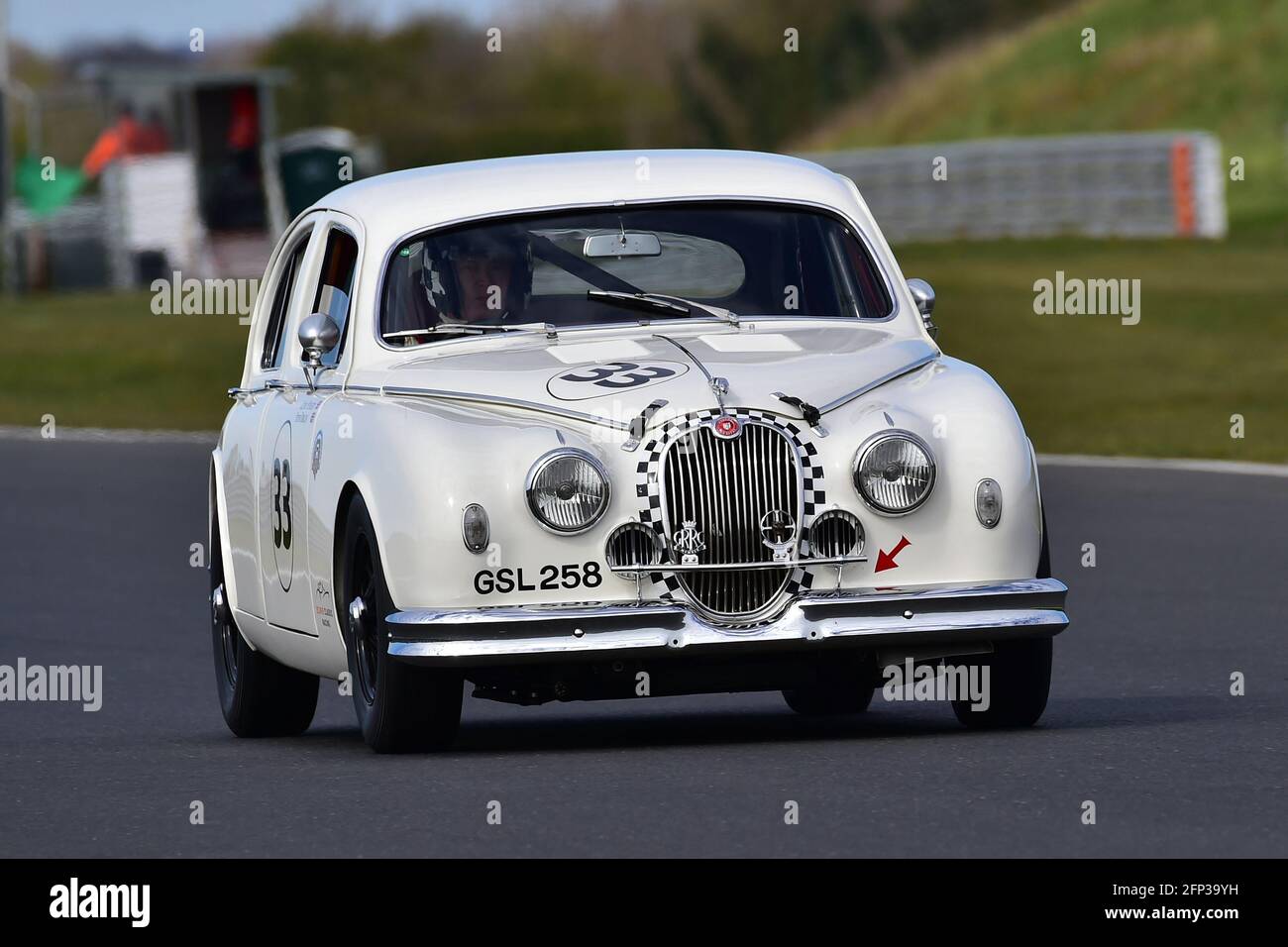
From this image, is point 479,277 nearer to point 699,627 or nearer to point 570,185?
point 570,185

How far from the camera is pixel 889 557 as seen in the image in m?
8.77

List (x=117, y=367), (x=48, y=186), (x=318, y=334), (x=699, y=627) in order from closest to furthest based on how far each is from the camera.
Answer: (x=699, y=627), (x=318, y=334), (x=117, y=367), (x=48, y=186)

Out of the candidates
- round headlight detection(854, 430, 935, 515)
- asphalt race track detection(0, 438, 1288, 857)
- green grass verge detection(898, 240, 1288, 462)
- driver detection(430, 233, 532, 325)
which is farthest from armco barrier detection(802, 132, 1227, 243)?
round headlight detection(854, 430, 935, 515)

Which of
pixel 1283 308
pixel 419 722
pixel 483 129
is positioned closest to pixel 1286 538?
pixel 419 722

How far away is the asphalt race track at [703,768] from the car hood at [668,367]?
1.05 metres

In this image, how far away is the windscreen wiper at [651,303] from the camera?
9727 mm

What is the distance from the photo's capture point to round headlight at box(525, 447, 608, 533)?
8.56 metres

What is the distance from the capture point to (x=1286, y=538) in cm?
1675

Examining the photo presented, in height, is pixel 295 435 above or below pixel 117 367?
below

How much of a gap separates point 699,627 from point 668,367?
847 mm

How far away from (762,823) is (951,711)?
283cm

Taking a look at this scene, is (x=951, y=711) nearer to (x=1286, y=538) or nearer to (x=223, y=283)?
(x=1286, y=538)

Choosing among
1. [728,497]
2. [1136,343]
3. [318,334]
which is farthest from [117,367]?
[728,497]
